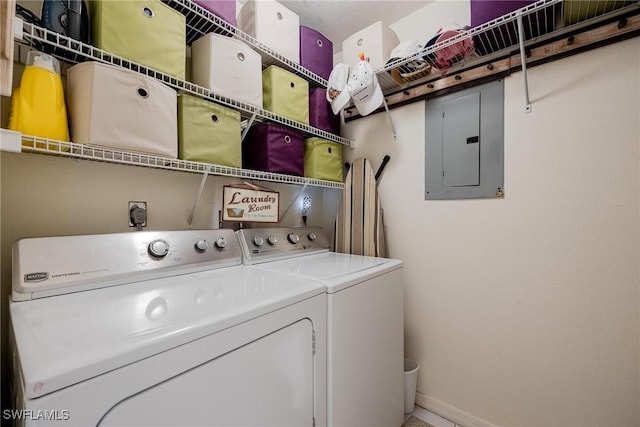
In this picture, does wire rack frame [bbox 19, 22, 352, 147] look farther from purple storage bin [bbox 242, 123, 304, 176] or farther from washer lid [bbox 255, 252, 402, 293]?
washer lid [bbox 255, 252, 402, 293]

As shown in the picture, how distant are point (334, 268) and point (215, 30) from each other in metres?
1.45

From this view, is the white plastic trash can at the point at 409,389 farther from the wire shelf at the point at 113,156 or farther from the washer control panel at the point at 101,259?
the wire shelf at the point at 113,156

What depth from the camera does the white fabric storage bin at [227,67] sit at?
53.5 inches

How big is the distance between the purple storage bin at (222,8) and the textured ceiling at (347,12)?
56 cm

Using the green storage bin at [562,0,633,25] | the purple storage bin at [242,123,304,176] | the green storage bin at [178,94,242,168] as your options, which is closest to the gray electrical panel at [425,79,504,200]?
the green storage bin at [562,0,633,25]

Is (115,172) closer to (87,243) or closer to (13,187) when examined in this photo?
(13,187)

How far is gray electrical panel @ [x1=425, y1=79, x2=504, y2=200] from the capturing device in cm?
156

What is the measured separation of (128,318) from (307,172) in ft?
4.64

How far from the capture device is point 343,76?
1.78 metres

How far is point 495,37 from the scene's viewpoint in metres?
1.46

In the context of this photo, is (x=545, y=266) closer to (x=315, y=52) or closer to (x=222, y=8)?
(x=315, y=52)

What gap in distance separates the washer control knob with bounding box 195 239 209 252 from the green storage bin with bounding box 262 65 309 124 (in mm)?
883

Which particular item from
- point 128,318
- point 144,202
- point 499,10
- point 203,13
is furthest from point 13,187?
point 499,10

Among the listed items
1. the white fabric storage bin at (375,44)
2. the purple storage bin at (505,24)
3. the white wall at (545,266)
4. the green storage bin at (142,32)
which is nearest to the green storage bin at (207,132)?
the green storage bin at (142,32)
